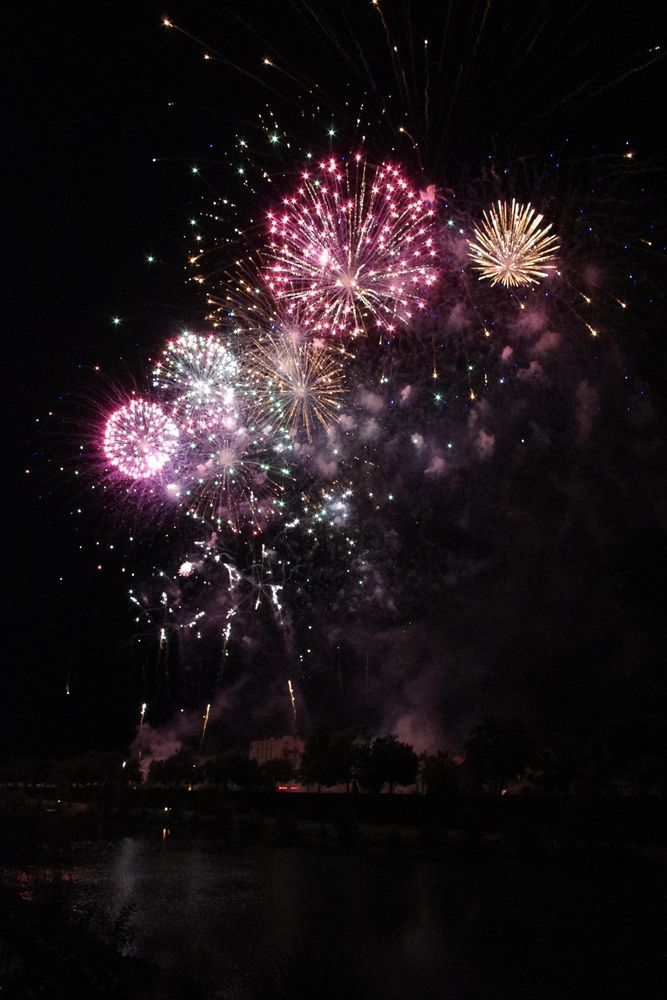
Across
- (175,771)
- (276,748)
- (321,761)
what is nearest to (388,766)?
(321,761)

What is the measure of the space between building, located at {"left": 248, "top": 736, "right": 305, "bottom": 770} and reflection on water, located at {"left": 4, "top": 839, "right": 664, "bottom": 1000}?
41585 millimetres

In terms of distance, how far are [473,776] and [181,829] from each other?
47.1 feet

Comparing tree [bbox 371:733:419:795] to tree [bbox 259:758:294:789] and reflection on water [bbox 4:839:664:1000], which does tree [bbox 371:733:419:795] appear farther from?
reflection on water [bbox 4:839:664:1000]

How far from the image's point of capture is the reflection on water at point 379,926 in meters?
6.75

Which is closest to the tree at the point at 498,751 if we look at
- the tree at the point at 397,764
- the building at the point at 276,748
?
the tree at the point at 397,764

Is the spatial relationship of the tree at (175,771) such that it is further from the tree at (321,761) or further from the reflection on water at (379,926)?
the reflection on water at (379,926)

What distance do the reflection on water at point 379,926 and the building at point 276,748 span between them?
4159 centimetres

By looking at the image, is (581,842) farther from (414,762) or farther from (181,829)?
(414,762)

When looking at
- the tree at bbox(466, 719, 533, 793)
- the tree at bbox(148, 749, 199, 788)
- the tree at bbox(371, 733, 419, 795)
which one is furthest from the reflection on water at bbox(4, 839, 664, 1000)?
the tree at bbox(148, 749, 199, 788)

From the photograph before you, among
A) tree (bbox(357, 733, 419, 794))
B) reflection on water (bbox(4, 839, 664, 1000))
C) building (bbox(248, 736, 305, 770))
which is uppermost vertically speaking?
building (bbox(248, 736, 305, 770))

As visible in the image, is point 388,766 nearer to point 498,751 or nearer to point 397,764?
point 397,764

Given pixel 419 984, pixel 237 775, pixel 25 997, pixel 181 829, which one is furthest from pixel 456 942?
pixel 237 775

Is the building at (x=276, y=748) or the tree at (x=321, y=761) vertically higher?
the building at (x=276, y=748)

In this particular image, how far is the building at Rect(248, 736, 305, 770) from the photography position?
58281 millimetres
